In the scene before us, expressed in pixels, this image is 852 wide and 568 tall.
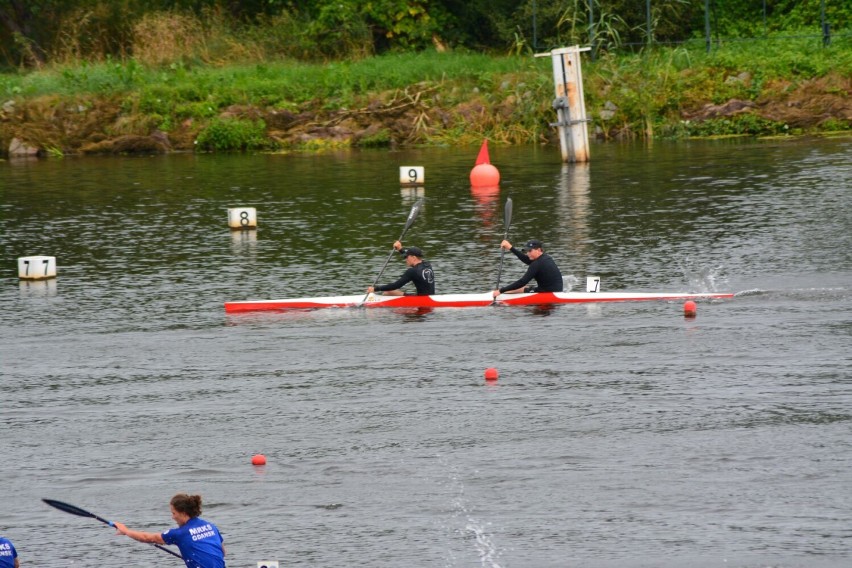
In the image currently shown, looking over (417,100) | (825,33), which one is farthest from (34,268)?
(825,33)

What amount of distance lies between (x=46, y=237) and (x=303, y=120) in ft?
61.6

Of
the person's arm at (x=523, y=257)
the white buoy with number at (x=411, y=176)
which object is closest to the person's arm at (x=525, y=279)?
the person's arm at (x=523, y=257)

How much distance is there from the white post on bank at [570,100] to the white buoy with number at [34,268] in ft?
55.5

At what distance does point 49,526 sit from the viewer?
12.1m

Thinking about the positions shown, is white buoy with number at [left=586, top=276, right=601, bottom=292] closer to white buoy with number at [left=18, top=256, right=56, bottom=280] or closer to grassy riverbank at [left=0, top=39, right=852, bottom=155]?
white buoy with number at [left=18, top=256, right=56, bottom=280]

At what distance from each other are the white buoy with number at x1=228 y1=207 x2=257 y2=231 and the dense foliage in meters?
19.5

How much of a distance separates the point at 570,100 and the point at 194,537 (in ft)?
92.5

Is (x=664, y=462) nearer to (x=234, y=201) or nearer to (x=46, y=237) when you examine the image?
(x=46, y=237)

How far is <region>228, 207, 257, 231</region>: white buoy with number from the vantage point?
28.7m

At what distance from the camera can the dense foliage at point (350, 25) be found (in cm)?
4747

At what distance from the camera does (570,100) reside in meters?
36.6

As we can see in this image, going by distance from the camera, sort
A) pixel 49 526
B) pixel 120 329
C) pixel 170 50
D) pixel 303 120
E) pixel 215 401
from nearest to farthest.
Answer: pixel 49 526 < pixel 215 401 < pixel 120 329 < pixel 303 120 < pixel 170 50

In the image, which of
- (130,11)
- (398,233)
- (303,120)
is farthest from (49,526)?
(130,11)

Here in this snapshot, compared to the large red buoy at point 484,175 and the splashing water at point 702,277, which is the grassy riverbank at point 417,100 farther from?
the splashing water at point 702,277
